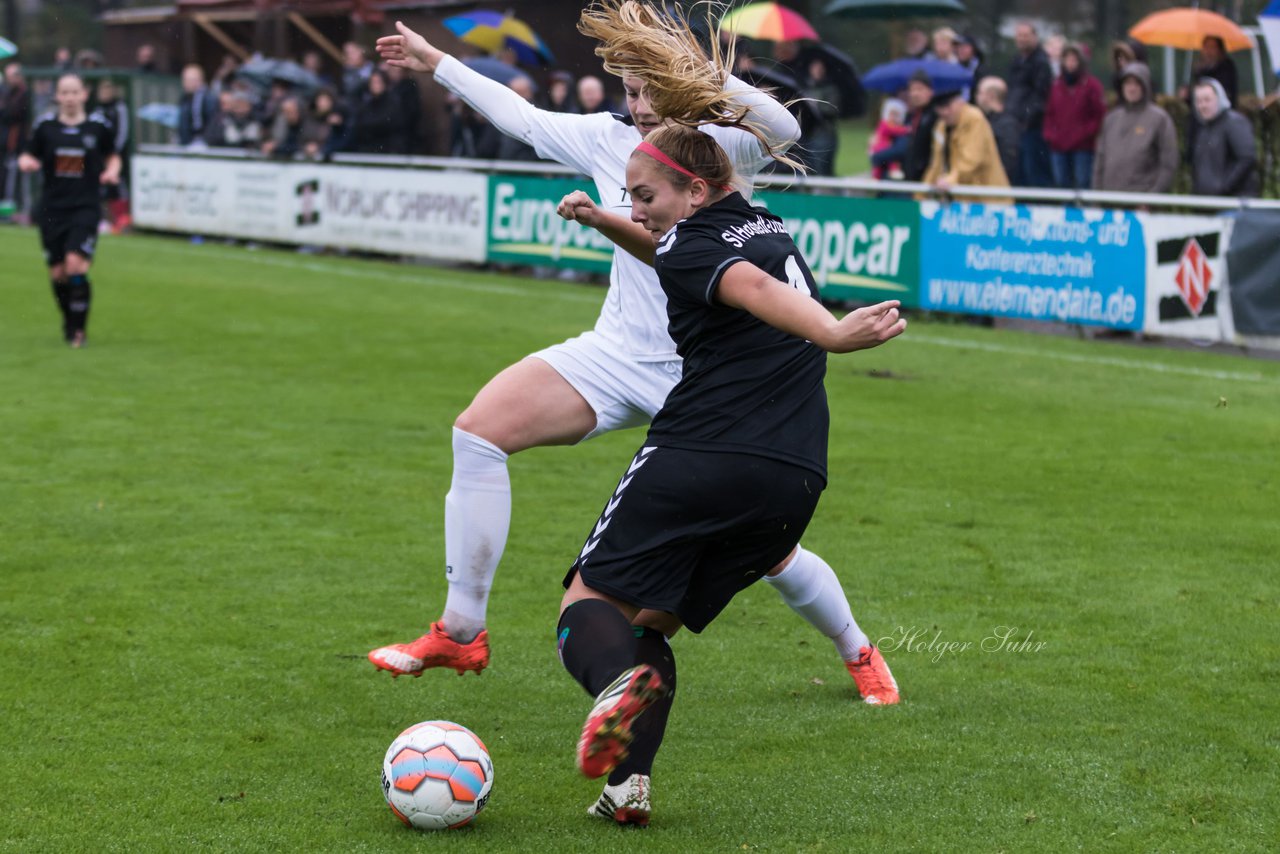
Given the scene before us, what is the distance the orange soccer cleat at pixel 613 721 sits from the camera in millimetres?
3566

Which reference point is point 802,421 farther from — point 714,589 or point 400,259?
point 400,259

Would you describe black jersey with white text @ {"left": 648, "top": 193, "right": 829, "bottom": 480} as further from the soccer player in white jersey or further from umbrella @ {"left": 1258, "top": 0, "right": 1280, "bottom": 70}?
umbrella @ {"left": 1258, "top": 0, "right": 1280, "bottom": 70}

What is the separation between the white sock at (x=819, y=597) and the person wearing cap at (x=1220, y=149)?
389 inches

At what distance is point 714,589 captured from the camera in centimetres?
408

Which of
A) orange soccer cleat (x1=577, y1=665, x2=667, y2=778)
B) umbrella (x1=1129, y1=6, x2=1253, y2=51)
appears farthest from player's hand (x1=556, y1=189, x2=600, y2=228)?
umbrella (x1=1129, y1=6, x2=1253, y2=51)

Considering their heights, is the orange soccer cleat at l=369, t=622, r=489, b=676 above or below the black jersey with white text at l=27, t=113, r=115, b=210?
below

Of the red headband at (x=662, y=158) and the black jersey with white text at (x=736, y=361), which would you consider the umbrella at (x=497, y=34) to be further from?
the black jersey with white text at (x=736, y=361)

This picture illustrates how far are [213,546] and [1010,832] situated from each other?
4.09 m

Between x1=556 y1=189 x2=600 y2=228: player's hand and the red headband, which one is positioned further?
x1=556 y1=189 x2=600 y2=228: player's hand

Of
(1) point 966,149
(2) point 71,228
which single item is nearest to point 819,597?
(2) point 71,228

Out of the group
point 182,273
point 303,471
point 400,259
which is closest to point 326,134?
point 400,259

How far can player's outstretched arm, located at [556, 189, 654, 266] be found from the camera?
4.53m

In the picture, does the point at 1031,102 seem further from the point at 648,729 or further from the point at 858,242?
the point at 648,729

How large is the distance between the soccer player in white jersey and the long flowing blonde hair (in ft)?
0.07
